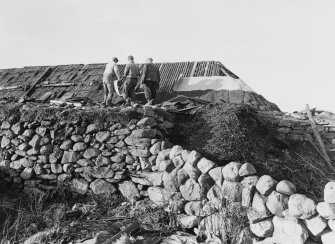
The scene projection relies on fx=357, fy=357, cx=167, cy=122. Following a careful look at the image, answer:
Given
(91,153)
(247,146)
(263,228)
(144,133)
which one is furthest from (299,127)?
(91,153)

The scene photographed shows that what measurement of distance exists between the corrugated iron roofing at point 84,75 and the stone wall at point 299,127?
2986 mm

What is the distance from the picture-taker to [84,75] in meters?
13.3

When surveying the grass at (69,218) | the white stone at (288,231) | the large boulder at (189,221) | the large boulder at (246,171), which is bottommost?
the grass at (69,218)

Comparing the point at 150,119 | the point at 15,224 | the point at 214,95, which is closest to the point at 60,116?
the point at 150,119

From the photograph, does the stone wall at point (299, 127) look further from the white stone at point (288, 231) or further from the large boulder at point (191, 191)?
the white stone at point (288, 231)

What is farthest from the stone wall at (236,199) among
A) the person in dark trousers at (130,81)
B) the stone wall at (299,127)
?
the stone wall at (299,127)

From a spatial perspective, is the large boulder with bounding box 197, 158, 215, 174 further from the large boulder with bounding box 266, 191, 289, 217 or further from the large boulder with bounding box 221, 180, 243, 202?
the large boulder with bounding box 266, 191, 289, 217

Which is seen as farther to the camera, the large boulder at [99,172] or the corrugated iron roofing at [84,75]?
the corrugated iron roofing at [84,75]

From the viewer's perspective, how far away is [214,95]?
37.4ft

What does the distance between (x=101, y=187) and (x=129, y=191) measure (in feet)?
1.98

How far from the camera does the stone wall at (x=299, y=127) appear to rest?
31.5 feet

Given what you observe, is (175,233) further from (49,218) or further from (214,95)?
(214,95)

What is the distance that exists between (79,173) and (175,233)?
2.65 metres

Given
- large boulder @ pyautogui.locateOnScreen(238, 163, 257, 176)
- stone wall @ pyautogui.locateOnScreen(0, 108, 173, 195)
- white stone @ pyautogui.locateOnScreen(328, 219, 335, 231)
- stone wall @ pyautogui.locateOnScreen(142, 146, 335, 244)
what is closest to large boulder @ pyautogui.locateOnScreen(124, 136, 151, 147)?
stone wall @ pyautogui.locateOnScreen(0, 108, 173, 195)
